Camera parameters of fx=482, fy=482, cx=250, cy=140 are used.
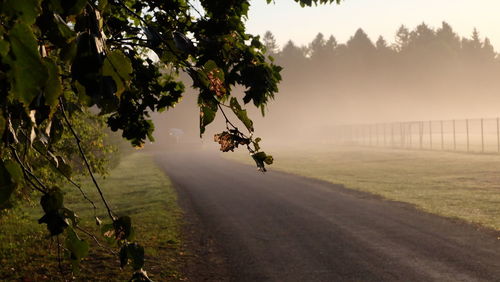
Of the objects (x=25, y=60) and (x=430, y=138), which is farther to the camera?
(x=430, y=138)

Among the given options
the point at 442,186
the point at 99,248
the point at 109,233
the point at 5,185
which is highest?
the point at 5,185

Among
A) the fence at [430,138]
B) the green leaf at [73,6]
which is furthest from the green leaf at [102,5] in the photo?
the fence at [430,138]

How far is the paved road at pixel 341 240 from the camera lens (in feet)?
26.9

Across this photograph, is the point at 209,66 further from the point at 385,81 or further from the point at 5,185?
the point at 385,81

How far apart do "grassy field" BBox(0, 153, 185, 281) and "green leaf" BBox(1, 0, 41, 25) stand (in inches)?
122

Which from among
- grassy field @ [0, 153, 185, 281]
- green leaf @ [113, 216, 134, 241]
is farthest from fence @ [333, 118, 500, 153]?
green leaf @ [113, 216, 134, 241]

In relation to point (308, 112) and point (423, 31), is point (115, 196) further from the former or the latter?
point (423, 31)

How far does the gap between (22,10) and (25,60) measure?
86mm

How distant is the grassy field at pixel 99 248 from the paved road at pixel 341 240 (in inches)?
41.2

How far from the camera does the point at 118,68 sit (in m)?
1.09

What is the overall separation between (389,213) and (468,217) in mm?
2032

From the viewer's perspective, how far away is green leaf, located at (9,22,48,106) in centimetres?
82

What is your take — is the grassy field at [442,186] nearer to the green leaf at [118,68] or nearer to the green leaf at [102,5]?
the green leaf at [102,5]

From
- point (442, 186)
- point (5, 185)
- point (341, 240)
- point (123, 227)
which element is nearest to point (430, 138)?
point (442, 186)
